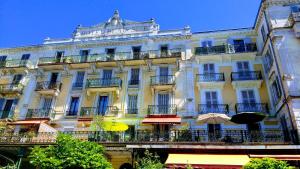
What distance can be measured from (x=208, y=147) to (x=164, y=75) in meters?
9.50

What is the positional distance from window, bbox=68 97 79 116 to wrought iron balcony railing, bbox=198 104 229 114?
11423mm

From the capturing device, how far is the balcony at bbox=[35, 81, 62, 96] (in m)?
23.8

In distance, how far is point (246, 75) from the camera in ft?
70.9

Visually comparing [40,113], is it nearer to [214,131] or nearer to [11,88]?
[11,88]

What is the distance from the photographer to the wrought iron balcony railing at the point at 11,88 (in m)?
24.7

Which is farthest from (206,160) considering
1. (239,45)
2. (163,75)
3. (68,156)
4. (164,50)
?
(164,50)

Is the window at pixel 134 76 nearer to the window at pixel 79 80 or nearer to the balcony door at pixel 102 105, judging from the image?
the balcony door at pixel 102 105

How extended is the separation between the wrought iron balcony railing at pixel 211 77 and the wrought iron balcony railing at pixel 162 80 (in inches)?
96.9

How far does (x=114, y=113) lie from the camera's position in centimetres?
2228

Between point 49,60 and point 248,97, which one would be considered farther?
point 49,60

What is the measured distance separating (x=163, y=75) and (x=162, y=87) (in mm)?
1511

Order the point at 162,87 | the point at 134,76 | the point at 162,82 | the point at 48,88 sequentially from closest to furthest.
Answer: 1. the point at 162,87
2. the point at 162,82
3. the point at 48,88
4. the point at 134,76

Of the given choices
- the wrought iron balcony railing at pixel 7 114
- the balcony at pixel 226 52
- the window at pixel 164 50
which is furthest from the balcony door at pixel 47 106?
the balcony at pixel 226 52

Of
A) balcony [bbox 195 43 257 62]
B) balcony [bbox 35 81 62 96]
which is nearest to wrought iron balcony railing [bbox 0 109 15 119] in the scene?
balcony [bbox 35 81 62 96]
